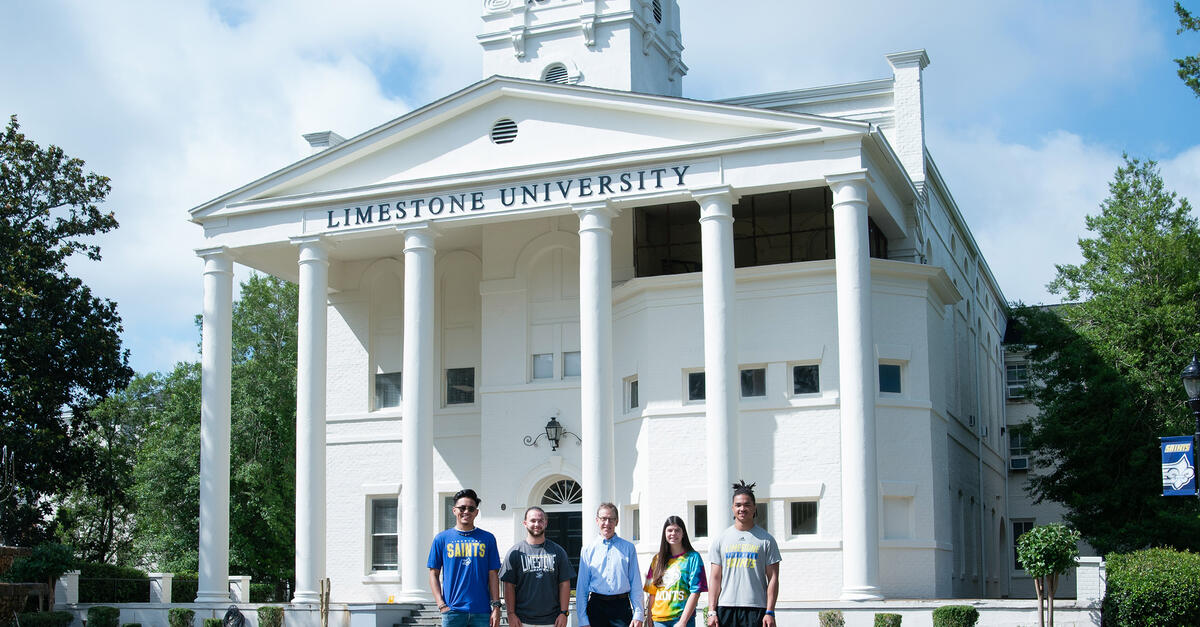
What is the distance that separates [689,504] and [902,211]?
9272mm

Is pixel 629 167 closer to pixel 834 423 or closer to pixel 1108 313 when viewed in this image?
pixel 834 423

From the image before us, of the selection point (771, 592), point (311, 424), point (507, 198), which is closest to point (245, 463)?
point (311, 424)

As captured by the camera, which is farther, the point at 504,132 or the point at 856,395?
Answer: the point at 504,132

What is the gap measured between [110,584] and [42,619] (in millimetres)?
4160

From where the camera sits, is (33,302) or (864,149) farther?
(33,302)

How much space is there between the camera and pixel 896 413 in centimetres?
2794

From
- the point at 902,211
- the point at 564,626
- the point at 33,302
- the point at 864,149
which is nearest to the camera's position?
the point at 564,626

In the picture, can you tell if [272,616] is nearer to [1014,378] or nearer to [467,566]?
[467,566]

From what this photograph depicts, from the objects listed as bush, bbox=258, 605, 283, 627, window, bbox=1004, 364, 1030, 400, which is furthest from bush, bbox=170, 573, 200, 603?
window, bbox=1004, 364, 1030, 400

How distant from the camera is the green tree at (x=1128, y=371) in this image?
3325 centimetres

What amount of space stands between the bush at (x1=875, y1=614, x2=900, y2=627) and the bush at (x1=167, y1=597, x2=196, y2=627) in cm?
1465

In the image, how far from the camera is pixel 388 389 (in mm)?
33906

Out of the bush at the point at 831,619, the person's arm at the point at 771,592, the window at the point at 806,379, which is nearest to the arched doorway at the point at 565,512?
the window at the point at 806,379

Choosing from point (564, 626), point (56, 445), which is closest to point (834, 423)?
point (564, 626)
